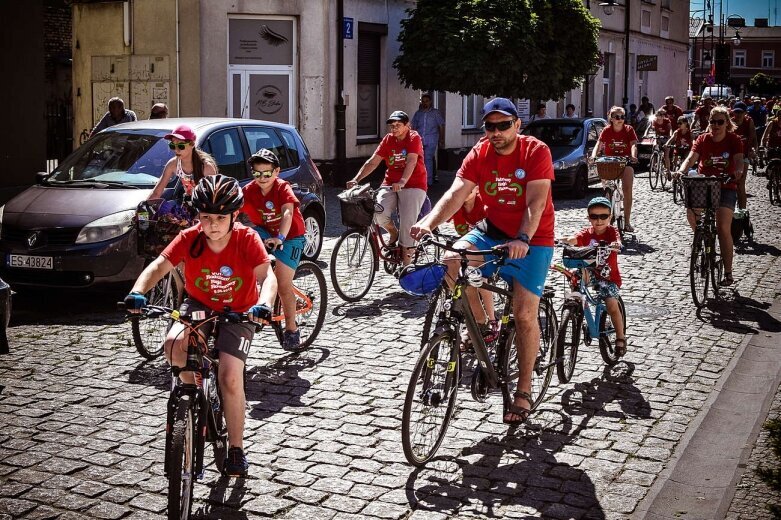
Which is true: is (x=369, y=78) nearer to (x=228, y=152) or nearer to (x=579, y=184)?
(x=579, y=184)

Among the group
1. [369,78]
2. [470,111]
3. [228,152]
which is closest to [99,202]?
[228,152]

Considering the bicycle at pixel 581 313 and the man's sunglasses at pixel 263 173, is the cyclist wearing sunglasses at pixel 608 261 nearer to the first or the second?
the bicycle at pixel 581 313

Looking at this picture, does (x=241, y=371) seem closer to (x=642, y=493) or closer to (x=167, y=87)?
(x=642, y=493)

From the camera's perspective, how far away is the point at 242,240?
5391 mm

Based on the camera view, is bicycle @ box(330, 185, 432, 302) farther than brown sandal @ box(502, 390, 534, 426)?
Yes

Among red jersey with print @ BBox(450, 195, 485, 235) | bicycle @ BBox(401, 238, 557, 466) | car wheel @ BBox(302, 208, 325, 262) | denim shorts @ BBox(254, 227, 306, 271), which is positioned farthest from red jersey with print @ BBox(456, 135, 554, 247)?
car wheel @ BBox(302, 208, 325, 262)

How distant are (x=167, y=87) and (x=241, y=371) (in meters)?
19.0

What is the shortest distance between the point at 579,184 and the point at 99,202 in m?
13.6

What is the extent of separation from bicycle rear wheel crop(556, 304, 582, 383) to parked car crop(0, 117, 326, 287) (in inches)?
168

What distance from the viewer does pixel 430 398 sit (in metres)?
5.79

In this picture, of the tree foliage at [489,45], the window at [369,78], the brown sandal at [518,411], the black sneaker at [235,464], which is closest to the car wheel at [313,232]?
the brown sandal at [518,411]

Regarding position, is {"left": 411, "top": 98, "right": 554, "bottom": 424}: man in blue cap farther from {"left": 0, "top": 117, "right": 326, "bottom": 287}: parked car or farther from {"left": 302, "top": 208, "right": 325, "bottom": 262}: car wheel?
{"left": 302, "top": 208, "right": 325, "bottom": 262}: car wheel

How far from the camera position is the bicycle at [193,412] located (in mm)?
4633

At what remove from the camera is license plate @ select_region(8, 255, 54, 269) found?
9859 millimetres
